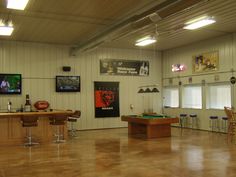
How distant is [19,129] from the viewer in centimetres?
891

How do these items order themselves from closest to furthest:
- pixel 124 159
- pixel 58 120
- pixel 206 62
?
pixel 124 159 < pixel 58 120 < pixel 206 62

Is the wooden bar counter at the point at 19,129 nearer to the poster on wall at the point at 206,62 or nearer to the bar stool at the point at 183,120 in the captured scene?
the bar stool at the point at 183,120

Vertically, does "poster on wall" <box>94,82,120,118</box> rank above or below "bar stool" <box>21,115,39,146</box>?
above

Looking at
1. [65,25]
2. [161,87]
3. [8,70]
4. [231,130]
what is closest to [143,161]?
[231,130]

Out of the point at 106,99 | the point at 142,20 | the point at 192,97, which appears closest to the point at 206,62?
the point at 192,97

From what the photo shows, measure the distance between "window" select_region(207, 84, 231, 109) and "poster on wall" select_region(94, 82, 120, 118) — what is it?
403cm

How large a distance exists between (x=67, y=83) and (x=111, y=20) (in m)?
4.63

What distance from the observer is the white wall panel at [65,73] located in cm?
1162

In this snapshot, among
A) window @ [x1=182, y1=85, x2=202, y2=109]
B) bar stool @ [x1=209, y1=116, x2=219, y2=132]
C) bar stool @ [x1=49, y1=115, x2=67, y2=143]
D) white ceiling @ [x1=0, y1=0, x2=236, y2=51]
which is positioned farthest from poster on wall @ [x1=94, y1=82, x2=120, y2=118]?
bar stool @ [x1=209, y1=116, x2=219, y2=132]

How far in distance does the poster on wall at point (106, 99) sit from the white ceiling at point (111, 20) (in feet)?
7.14

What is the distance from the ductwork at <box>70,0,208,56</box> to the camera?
5812 millimetres

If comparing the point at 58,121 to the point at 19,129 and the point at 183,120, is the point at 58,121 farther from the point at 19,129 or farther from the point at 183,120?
the point at 183,120

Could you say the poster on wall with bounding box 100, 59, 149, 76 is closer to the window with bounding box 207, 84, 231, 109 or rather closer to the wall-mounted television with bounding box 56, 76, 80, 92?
the wall-mounted television with bounding box 56, 76, 80, 92

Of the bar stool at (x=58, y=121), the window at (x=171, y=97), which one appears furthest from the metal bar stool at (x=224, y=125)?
the bar stool at (x=58, y=121)
